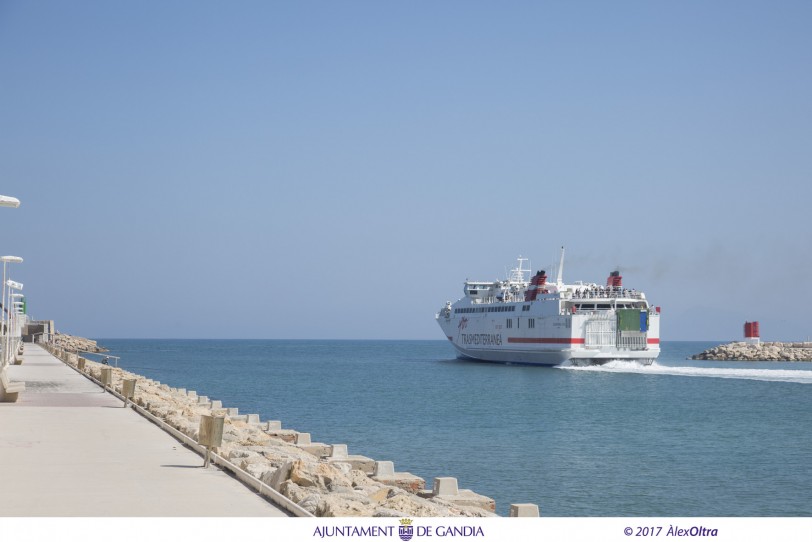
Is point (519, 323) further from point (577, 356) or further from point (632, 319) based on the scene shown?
point (632, 319)

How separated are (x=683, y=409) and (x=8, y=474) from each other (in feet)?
105

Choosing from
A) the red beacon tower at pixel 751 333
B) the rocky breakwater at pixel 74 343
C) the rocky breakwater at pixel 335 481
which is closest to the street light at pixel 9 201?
the rocky breakwater at pixel 335 481

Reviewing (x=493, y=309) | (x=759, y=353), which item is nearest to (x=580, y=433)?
(x=493, y=309)

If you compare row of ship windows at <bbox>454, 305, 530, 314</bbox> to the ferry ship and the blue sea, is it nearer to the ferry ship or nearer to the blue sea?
the ferry ship

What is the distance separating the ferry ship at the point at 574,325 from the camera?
64188 mm

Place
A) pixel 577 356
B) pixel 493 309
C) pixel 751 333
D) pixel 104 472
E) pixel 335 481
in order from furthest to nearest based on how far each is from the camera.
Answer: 1. pixel 751 333
2. pixel 493 309
3. pixel 577 356
4. pixel 335 481
5. pixel 104 472

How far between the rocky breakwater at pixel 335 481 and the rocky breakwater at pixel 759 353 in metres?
93.7

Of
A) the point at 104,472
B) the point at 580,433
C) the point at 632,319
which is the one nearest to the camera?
the point at 104,472

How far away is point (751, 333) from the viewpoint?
377 ft

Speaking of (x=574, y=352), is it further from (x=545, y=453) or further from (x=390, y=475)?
(x=390, y=475)

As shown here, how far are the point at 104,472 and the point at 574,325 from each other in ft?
180

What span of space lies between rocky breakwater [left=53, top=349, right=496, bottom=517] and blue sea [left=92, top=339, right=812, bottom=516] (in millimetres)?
2987

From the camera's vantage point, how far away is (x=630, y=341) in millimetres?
64812
